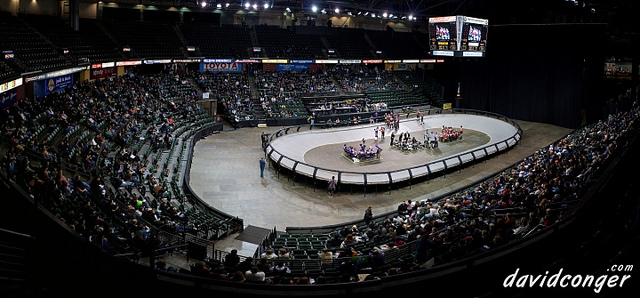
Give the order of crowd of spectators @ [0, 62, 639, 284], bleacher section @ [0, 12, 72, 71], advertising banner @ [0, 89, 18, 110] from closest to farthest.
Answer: crowd of spectators @ [0, 62, 639, 284], advertising banner @ [0, 89, 18, 110], bleacher section @ [0, 12, 72, 71]

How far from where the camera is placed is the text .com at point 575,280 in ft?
21.5

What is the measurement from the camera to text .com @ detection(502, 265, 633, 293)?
6.54 meters

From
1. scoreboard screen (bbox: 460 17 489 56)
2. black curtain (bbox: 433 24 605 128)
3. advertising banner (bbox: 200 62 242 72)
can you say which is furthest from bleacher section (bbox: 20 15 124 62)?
black curtain (bbox: 433 24 605 128)

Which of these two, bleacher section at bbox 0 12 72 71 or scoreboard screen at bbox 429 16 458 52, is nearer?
bleacher section at bbox 0 12 72 71

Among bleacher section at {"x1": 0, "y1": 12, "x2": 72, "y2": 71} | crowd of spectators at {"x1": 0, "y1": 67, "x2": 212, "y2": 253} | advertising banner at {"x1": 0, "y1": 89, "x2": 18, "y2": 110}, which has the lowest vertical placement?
crowd of spectators at {"x1": 0, "y1": 67, "x2": 212, "y2": 253}

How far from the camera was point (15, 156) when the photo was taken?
590 inches

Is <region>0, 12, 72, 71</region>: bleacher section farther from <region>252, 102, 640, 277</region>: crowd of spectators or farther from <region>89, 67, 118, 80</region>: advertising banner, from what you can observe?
<region>252, 102, 640, 277</region>: crowd of spectators

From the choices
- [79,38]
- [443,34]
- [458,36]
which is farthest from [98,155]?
[443,34]

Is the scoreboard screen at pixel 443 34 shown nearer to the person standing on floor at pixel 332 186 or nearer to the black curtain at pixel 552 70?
the black curtain at pixel 552 70

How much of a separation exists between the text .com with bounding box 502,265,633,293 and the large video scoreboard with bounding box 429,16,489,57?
28.7 metres

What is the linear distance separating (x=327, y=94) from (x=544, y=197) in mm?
35355

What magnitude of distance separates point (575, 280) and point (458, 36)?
29252 millimetres

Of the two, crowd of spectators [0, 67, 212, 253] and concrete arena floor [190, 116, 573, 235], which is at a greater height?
crowd of spectators [0, 67, 212, 253]

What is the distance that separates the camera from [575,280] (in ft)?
22.2
